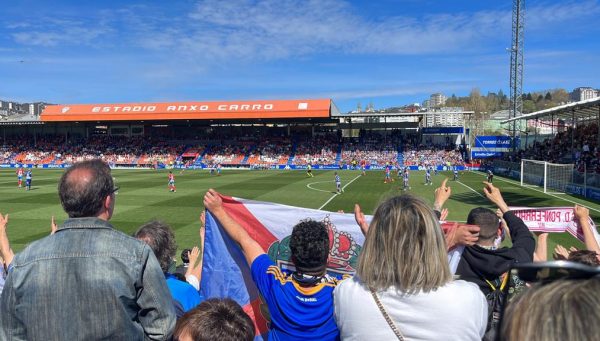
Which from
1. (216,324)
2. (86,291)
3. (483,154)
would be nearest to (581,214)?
(216,324)

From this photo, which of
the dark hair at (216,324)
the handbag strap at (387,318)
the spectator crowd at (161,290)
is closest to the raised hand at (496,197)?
the spectator crowd at (161,290)

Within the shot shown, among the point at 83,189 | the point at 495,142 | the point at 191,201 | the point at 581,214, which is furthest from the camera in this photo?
the point at 495,142

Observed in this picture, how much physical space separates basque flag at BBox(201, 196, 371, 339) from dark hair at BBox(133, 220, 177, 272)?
2.64 ft

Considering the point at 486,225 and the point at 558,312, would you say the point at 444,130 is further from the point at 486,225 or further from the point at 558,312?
the point at 558,312

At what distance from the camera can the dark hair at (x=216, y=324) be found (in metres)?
2.29

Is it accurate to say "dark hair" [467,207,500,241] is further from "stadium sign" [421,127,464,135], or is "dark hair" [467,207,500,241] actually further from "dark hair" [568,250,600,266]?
"stadium sign" [421,127,464,135]

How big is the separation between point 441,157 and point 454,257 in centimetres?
5887

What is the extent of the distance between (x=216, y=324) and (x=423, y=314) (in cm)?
115

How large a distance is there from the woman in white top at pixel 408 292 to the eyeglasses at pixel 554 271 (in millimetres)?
985

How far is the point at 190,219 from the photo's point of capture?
19.4 m

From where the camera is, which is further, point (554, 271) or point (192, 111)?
point (192, 111)

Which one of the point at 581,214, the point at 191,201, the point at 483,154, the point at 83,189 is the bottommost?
the point at 191,201

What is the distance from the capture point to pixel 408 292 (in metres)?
2.43

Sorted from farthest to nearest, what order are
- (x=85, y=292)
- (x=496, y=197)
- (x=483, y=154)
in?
(x=483, y=154), (x=496, y=197), (x=85, y=292)
